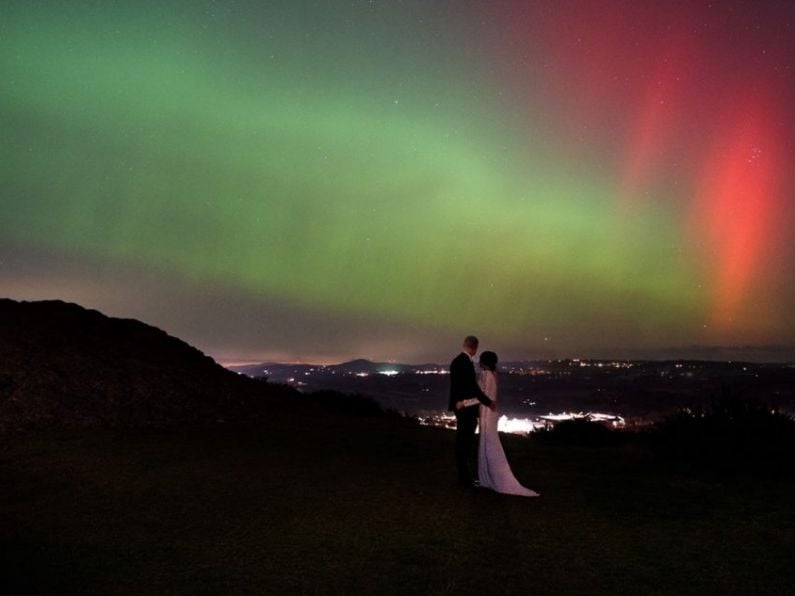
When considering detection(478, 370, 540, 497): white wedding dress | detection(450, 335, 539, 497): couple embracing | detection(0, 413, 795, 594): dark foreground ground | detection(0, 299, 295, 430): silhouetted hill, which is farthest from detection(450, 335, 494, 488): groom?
detection(0, 299, 295, 430): silhouetted hill

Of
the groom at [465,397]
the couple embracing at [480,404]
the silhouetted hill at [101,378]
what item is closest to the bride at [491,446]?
the couple embracing at [480,404]

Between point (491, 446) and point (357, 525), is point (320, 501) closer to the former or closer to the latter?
point (357, 525)

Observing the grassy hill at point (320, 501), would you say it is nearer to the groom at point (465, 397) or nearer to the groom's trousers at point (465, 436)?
the groom's trousers at point (465, 436)

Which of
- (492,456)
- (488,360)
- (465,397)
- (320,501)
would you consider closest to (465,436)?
(492,456)

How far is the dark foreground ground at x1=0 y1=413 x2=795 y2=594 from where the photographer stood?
669cm

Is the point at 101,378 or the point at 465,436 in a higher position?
the point at 101,378

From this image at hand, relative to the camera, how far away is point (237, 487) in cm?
1081

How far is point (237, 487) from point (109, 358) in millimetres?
9817

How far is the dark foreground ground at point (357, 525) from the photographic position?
669 centimetres

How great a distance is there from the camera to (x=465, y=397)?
Result: 11.1m

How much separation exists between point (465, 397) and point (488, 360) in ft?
2.23

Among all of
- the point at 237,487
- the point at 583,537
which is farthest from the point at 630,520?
the point at 237,487

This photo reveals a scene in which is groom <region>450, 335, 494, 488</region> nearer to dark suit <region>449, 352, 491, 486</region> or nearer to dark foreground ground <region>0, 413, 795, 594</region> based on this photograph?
dark suit <region>449, 352, 491, 486</region>

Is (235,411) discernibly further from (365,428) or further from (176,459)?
(176,459)
